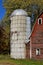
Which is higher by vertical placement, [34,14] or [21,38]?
[34,14]

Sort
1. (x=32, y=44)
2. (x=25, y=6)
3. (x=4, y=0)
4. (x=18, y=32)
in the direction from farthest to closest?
1. (x=4, y=0)
2. (x=25, y=6)
3. (x=18, y=32)
4. (x=32, y=44)

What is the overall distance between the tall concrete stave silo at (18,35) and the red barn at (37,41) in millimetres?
2775

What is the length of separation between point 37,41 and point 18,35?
4459mm

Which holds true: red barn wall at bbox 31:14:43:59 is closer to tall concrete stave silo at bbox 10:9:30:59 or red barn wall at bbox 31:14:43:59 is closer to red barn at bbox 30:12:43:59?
red barn at bbox 30:12:43:59

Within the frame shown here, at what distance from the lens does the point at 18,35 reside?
44.1 meters

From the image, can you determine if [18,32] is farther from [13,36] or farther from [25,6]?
[25,6]

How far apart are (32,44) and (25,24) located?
4900 millimetres

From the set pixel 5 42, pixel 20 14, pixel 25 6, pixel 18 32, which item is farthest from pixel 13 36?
pixel 5 42

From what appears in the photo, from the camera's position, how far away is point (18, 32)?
145 feet

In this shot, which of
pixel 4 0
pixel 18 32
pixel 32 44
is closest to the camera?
pixel 32 44

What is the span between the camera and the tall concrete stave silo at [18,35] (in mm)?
43844

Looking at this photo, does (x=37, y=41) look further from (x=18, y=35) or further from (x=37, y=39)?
(x=18, y=35)

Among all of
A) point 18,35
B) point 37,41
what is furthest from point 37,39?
point 18,35

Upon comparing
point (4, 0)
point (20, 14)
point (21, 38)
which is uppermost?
point (4, 0)
